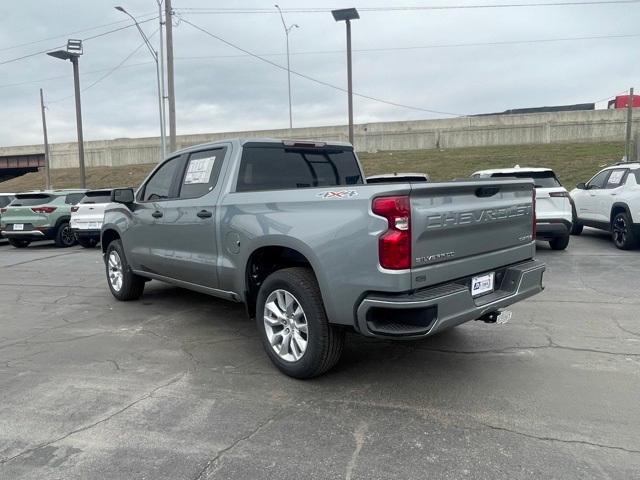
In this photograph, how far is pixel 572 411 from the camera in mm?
3479

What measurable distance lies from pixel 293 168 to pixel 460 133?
41742 mm

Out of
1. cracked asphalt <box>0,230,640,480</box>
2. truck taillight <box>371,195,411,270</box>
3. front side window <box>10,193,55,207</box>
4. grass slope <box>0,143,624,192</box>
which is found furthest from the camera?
grass slope <box>0,143,624,192</box>

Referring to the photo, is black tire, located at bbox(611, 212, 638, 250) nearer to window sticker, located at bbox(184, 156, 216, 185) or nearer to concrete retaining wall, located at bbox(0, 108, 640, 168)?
window sticker, located at bbox(184, 156, 216, 185)

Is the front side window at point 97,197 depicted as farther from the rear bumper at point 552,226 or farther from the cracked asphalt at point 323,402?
the rear bumper at point 552,226

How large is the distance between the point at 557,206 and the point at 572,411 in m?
7.31

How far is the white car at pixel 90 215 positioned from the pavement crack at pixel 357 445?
11.3 meters

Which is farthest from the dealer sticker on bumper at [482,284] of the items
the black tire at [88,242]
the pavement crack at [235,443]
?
the black tire at [88,242]

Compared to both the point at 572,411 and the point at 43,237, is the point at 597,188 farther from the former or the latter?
the point at 43,237

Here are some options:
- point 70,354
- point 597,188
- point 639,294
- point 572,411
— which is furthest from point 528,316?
point 597,188

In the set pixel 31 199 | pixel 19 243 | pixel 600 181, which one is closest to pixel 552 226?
pixel 600 181

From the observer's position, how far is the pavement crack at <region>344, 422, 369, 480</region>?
2.84 m

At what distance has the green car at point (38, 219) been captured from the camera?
14195 mm

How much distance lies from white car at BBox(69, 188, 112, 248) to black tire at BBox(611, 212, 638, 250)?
37.9 feet

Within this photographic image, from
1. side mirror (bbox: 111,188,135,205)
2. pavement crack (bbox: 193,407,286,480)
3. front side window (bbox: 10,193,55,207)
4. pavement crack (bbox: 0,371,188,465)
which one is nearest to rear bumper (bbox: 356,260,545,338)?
pavement crack (bbox: 193,407,286,480)
